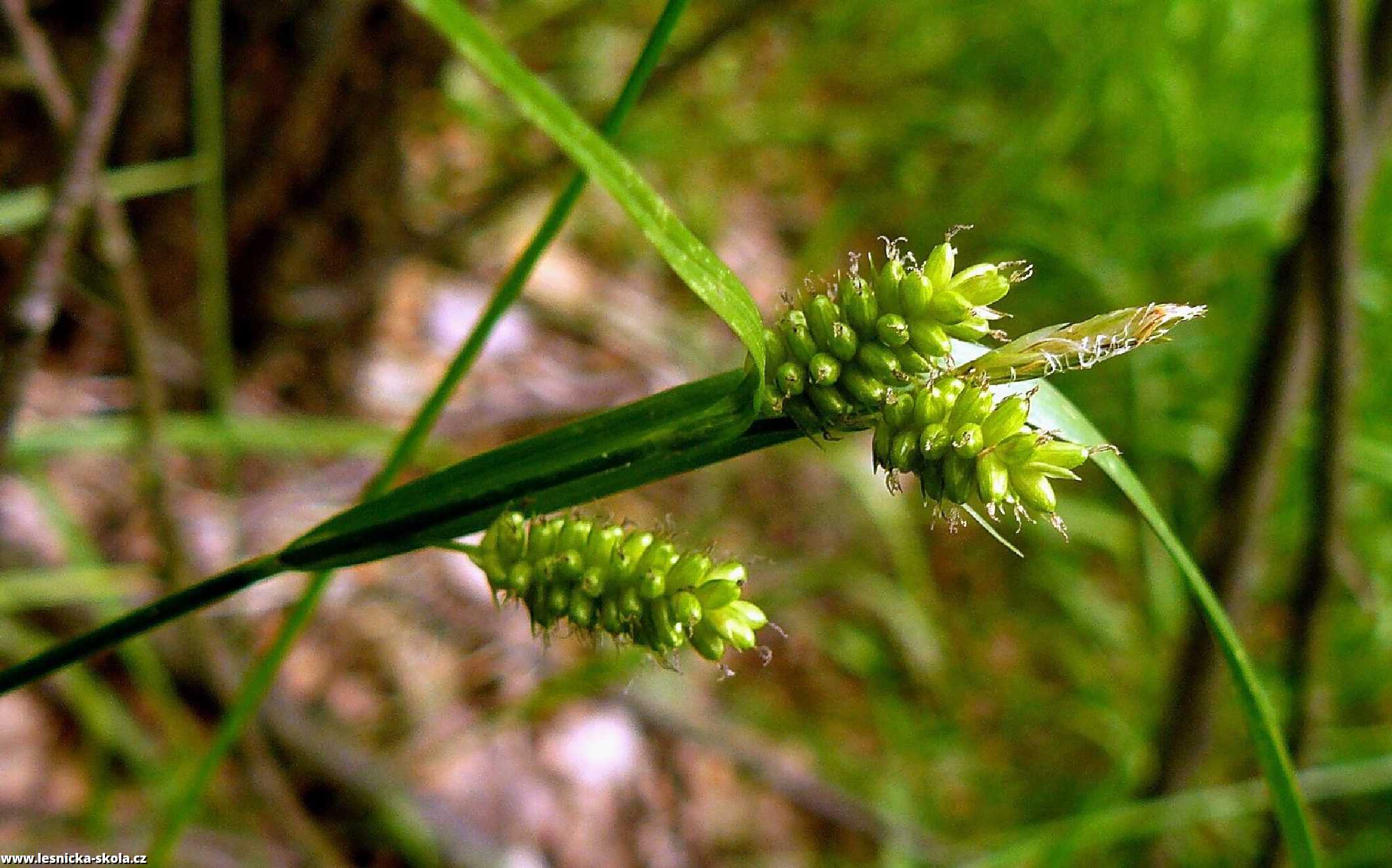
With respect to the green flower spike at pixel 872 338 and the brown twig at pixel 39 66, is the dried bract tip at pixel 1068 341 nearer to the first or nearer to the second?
the green flower spike at pixel 872 338

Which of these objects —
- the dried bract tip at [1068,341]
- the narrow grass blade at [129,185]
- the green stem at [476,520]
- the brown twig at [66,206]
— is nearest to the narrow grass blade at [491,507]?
the green stem at [476,520]

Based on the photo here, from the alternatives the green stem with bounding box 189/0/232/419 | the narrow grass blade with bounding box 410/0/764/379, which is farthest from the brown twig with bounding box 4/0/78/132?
the narrow grass blade with bounding box 410/0/764/379

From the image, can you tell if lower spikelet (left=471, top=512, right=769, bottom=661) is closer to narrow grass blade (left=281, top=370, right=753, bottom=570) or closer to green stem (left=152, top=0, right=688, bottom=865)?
narrow grass blade (left=281, top=370, right=753, bottom=570)

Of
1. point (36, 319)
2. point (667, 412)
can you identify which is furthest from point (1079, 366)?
point (36, 319)

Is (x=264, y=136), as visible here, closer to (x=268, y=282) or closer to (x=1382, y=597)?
(x=268, y=282)

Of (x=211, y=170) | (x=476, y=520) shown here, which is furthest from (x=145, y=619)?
(x=211, y=170)

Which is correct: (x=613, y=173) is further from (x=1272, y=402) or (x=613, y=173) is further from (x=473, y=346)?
(x=1272, y=402)
